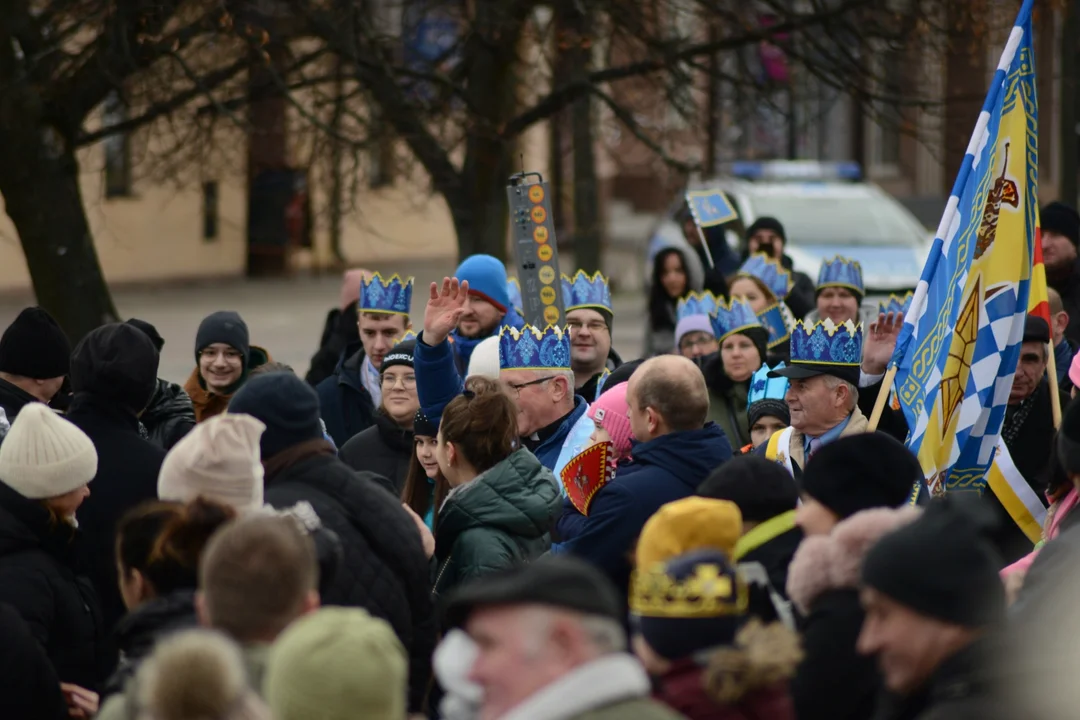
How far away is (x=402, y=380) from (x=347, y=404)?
1430 millimetres

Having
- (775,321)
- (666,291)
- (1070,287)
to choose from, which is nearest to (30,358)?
(775,321)

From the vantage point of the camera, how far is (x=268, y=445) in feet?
15.3

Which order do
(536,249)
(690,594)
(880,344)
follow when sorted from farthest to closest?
(536,249) → (880,344) → (690,594)

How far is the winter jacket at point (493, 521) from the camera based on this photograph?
206 inches

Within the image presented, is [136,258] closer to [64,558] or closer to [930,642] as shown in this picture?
[64,558]

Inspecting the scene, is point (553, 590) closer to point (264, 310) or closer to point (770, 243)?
point (770, 243)

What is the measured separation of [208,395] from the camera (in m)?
7.68

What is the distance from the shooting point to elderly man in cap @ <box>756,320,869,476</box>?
630 centimetres

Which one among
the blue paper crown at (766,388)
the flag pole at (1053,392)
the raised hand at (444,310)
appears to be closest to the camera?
the flag pole at (1053,392)

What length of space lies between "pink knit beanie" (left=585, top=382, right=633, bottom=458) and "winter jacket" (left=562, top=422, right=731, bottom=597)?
620mm

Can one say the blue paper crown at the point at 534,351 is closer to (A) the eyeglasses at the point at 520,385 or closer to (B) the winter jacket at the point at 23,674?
(A) the eyeglasses at the point at 520,385

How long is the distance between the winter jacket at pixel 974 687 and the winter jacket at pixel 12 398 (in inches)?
157

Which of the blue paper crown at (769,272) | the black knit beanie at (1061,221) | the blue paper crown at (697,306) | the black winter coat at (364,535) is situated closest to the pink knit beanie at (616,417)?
the black winter coat at (364,535)

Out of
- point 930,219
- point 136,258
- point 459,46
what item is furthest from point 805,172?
point 136,258
